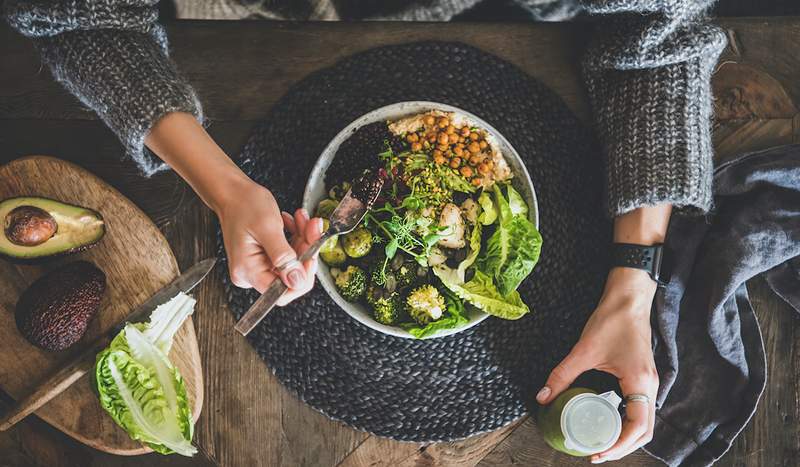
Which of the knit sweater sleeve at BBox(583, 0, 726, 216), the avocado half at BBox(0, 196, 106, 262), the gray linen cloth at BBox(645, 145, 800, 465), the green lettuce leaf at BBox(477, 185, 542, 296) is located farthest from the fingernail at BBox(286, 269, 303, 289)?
the gray linen cloth at BBox(645, 145, 800, 465)

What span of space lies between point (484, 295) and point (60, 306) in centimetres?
78

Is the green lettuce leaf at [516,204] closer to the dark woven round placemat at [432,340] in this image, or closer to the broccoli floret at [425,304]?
the dark woven round placemat at [432,340]

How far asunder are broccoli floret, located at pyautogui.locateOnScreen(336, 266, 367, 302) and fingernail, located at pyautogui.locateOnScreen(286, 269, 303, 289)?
0.22m

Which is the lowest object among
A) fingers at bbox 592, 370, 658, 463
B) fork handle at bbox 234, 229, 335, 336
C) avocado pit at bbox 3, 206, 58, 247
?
fingers at bbox 592, 370, 658, 463

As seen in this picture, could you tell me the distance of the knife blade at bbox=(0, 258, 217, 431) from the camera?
1.17 meters

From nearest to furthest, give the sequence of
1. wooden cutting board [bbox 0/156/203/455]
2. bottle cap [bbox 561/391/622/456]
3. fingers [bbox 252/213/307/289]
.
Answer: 1. fingers [bbox 252/213/307/289]
2. bottle cap [bbox 561/391/622/456]
3. wooden cutting board [bbox 0/156/203/455]

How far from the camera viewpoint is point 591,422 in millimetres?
1117

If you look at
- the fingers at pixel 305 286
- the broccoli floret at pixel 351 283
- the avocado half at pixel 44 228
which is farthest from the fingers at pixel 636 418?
the avocado half at pixel 44 228

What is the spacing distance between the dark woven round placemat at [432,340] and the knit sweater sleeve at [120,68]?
0.82 feet

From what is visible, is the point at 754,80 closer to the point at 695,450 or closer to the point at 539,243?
the point at 539,243

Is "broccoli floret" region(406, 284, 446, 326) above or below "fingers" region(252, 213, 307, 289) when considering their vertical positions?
below

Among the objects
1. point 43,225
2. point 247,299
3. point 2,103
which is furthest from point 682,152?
point 2,103

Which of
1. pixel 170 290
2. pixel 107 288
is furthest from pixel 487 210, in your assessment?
pixel 107 288

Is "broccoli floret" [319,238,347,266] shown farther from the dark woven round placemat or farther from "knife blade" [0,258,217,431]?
"knife blade" [0,258,217,431]
